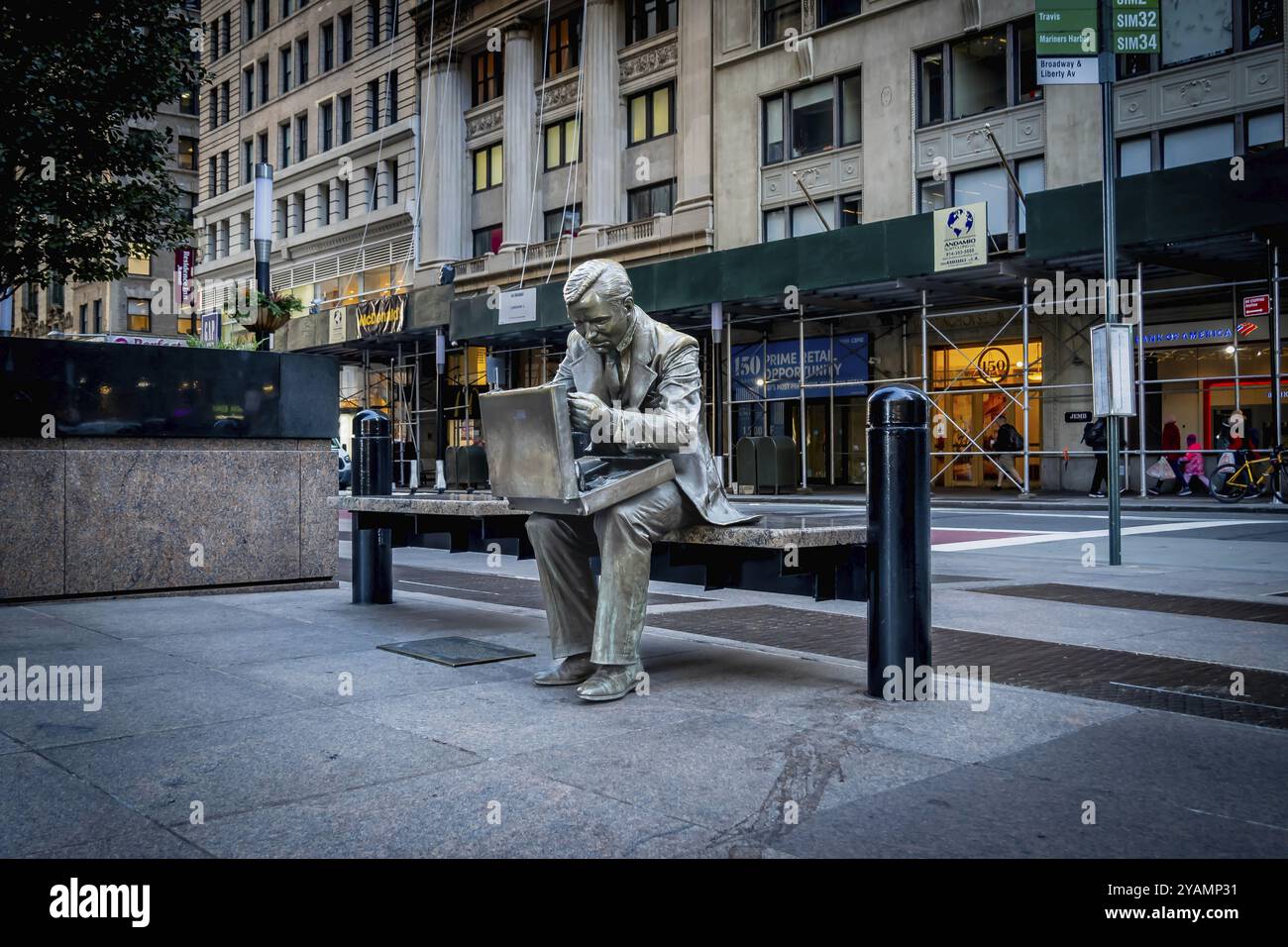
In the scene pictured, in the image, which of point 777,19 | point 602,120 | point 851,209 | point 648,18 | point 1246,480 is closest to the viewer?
point 1246,480

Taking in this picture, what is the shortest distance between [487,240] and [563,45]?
7283 mm

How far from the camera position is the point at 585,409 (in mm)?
4414

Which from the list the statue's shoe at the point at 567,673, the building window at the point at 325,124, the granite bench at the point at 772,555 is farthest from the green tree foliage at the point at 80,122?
the building window at the point at 325,124

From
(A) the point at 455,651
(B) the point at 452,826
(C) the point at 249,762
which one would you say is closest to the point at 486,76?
(A) the point at 455,651

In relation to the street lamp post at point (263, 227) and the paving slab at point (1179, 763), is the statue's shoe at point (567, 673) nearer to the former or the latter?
the paving slab at point (1179, 763)

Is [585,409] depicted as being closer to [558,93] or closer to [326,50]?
[558,93]

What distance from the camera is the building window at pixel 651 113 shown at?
33.4 m

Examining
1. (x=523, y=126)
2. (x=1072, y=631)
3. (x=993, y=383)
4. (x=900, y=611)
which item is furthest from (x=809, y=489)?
(x=900, y=611)

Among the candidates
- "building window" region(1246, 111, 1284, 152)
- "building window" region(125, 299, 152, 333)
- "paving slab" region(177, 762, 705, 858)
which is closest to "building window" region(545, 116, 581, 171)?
"building window" region(1246, 111, 1284, 152)

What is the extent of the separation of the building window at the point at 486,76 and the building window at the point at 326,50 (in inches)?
398

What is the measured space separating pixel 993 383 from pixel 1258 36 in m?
8.55

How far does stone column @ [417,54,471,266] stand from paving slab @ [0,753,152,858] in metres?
37.6

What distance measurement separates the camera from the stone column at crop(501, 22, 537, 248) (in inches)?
1463
